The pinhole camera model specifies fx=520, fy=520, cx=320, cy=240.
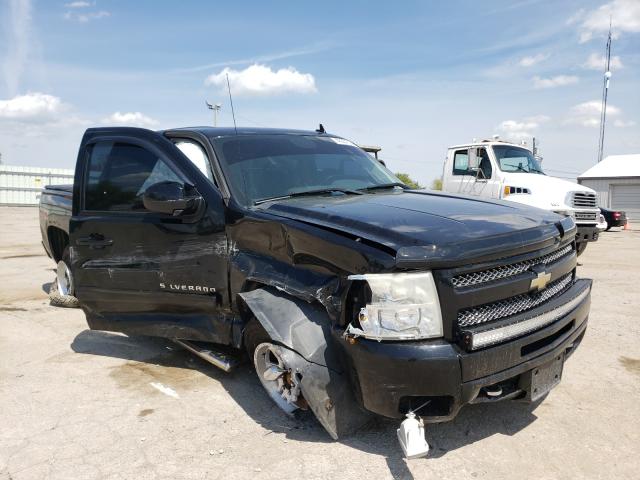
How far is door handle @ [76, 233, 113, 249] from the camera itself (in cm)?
408

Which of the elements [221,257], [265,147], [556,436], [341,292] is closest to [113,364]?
[221,257]

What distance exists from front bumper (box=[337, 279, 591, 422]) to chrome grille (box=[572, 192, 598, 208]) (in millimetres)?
7907

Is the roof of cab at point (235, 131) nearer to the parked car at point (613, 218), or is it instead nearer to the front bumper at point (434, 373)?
the front bumper at point (434, 373)

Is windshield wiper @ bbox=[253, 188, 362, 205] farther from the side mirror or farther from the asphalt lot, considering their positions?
the asphalt lot

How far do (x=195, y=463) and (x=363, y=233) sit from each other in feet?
4.94

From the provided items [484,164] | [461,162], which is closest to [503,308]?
[484,164]

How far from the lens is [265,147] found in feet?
13.0

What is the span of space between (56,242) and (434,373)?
5436 mm

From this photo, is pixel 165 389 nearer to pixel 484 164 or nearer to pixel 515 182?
pixel 515 182

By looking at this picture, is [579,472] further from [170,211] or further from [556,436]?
[170,211]

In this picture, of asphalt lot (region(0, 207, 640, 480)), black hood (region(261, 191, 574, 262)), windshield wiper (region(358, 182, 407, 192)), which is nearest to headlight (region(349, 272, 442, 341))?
black hood (region(261, 191, 574, 262))

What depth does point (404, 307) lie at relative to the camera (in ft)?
7.95

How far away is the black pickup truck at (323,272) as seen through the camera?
2.45 m

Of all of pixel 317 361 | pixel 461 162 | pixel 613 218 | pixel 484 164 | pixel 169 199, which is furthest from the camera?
pixel 613 218
